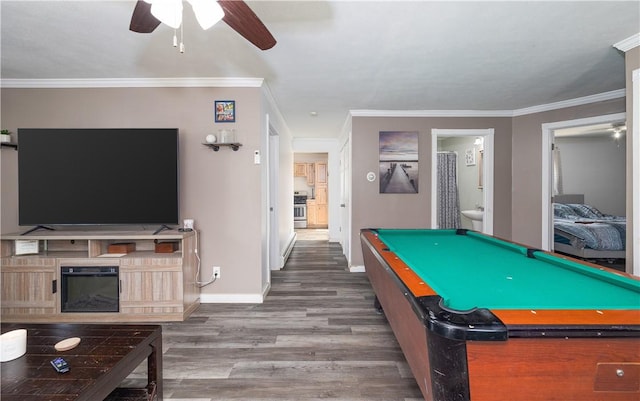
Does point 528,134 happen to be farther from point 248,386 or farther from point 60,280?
point 60,280

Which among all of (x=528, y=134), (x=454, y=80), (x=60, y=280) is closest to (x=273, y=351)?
(x=60, y=280)

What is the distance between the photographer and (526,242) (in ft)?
12.9

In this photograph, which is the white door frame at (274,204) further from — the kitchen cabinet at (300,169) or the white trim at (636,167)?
the kitchen cabinet at (300,169)

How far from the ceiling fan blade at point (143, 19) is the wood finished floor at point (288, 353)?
2.08 metres

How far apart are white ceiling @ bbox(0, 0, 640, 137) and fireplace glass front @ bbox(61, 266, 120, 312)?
1892 mm

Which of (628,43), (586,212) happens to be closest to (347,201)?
(628,43)

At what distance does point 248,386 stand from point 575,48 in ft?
11.6

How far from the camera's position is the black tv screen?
263 cm

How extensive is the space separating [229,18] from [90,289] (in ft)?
8.89

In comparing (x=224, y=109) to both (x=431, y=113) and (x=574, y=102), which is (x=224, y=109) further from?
(x=574, y=102)

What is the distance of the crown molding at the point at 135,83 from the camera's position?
2.86m

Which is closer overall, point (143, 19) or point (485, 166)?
point (143, 19)

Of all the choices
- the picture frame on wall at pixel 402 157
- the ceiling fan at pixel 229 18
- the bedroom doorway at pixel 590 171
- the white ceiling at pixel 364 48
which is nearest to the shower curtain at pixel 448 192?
the bedroom doorway at pixel 590 171

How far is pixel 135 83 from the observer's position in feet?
9.49
